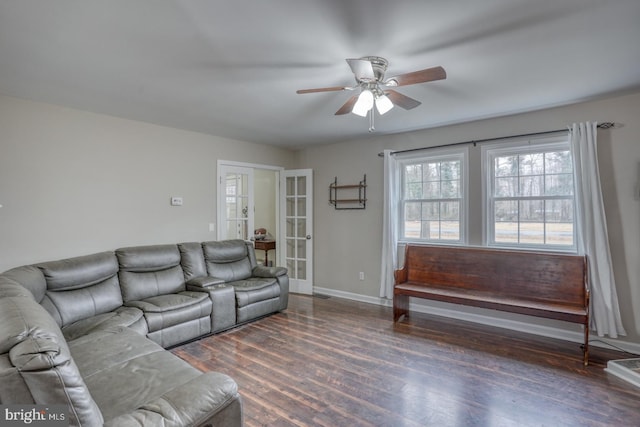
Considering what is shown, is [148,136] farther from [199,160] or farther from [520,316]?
[520,316]

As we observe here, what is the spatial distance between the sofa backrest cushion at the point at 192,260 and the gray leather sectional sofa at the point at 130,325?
0.04 ft

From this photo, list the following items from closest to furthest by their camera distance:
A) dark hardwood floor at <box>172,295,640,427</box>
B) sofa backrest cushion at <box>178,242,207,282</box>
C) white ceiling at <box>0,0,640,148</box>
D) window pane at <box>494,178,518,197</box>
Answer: white ceiling at <box>0,0,640,148</box> < dark hardwood floor at <box>172,295,640,427</box> < window pane at <box>494,178,518,197</box> < sofa backrest cushion at <box>178,242,207,282</box>

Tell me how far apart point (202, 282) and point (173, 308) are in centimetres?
56

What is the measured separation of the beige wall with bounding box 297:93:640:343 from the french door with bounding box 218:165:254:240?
1129 millimetres

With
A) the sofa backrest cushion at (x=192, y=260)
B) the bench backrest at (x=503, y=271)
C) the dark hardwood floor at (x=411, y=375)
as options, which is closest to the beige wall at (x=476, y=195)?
the bench backrest at (x=503, y=271)

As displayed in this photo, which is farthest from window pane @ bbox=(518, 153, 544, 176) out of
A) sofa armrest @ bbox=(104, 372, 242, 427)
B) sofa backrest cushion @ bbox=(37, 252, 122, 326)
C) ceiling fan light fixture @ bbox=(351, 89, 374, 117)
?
sofa backrest cushion @ bbox=(37, 252, 122, 326)

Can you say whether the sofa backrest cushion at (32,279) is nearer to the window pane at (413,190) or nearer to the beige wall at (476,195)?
the beige wall at (476,195)

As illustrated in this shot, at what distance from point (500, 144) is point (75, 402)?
14.2 feet

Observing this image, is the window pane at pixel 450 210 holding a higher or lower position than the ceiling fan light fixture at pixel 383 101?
lower

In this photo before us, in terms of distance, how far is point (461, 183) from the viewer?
4.17 metres

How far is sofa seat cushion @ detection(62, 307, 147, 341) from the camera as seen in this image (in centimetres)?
263

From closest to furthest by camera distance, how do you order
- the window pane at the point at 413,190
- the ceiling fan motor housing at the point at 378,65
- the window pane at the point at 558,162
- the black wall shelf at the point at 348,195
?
the ceiling fan motor housing at the point at 378,65 → the window pane at the point at 558,162 → the window pane at the point at 413,190 → the black wall shelf at the point at 348,195

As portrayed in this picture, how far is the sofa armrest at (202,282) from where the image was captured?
3.74 m

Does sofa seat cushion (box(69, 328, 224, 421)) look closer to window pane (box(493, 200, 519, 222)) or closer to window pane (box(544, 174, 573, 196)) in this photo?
window pane (box(493, 200, 519, 222))
